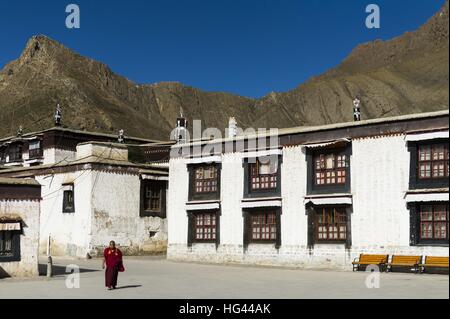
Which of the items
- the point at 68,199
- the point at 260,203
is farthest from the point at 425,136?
the point at 68,199

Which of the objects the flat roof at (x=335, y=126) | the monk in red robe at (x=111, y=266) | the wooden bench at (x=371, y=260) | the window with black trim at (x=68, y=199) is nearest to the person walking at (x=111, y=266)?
the monk in red robe at (x=111, y=266)

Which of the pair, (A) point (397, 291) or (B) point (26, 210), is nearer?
(A) point (397, 291)

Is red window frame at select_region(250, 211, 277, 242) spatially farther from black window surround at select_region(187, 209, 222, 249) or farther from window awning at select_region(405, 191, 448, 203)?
window awning at select_region(405, 191, 448, 203)

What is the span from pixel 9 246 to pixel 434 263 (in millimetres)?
14671

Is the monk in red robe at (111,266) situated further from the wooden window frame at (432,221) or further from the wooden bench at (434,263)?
the wooden window frame at (432,221)

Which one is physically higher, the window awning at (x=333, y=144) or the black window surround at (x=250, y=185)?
the window awning at (x=333, y=144)

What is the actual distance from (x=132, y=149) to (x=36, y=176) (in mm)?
7991

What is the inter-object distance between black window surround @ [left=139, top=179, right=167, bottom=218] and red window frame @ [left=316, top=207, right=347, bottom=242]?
12508mm

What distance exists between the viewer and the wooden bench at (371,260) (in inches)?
1021

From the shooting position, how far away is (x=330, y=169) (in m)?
28.5

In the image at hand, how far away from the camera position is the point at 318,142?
2852 cm

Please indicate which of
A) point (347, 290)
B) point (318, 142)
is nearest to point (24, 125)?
point (318, 142)

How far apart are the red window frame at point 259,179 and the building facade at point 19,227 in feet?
35.3

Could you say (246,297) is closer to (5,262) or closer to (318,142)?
(5,262)
